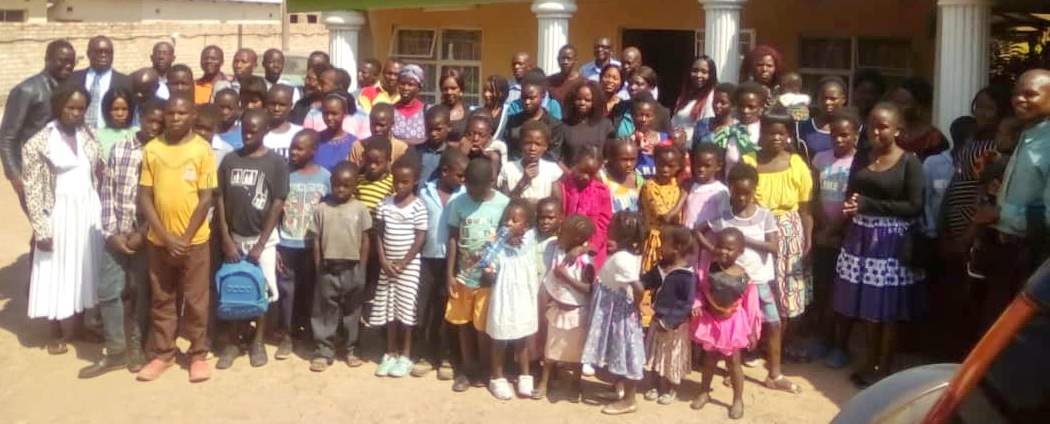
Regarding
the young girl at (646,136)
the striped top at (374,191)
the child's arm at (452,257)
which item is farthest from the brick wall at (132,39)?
the young girl at (646,136)

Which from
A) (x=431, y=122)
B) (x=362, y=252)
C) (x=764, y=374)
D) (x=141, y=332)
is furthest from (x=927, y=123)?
(x=141, y=332)

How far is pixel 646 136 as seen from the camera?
5.56m

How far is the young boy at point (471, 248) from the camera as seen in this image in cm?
519

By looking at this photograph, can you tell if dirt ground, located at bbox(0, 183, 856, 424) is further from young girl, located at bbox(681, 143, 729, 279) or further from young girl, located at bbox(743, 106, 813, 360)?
Result: young girl, located at bbox(681, 143, 729, 279)

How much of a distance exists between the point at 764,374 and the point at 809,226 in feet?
2.62

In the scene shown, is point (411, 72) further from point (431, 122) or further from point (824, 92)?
point (824, 92)

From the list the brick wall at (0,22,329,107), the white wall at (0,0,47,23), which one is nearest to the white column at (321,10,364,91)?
the brick wall at (0,22,329,107)

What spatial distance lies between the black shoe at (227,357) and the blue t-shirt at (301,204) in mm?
637

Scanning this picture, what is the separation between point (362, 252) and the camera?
5531 mm

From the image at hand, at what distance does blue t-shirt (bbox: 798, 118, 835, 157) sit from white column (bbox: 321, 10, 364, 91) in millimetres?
5151

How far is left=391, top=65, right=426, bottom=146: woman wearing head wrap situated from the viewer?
20.6 feet

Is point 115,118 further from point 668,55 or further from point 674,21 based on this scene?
point 668,55

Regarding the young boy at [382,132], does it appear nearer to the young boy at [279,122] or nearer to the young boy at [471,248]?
the young boy at [279,122]

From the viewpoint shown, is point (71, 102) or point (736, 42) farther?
point (736, 42)
